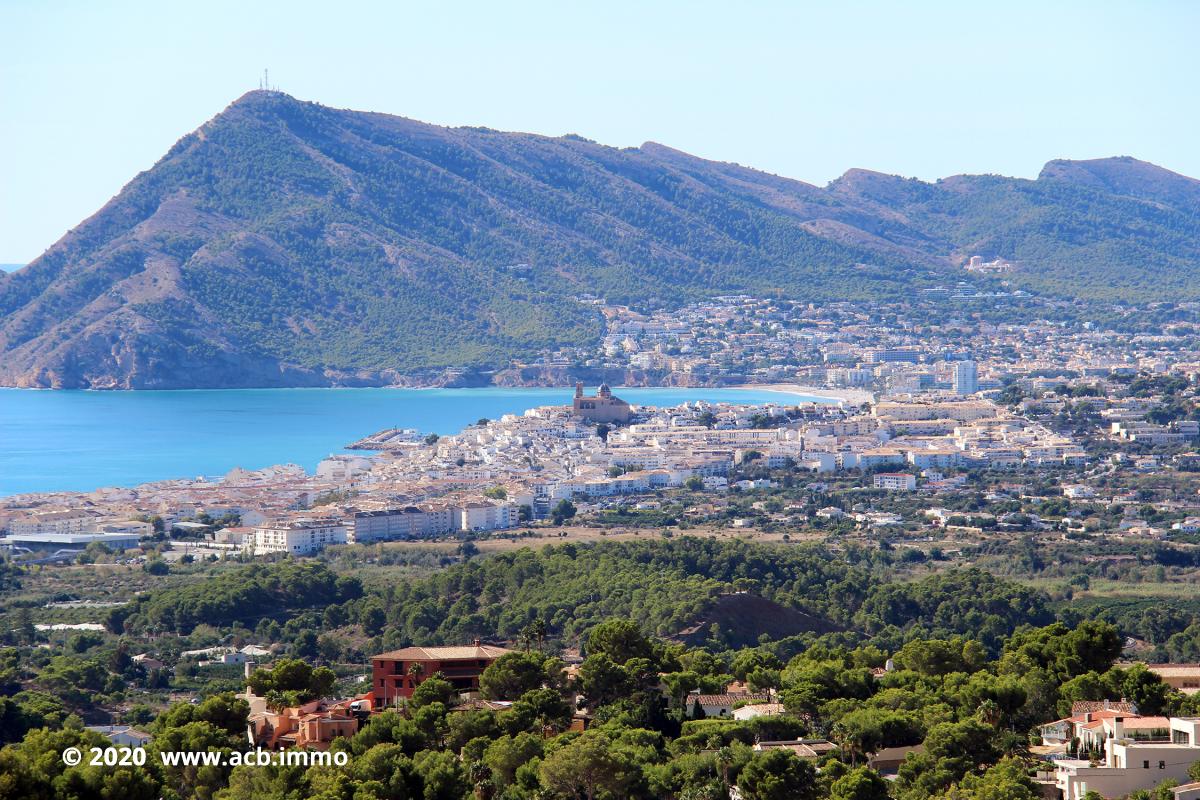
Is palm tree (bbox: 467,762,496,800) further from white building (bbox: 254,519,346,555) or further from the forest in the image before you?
white building (bbox: 254,519,346,555)

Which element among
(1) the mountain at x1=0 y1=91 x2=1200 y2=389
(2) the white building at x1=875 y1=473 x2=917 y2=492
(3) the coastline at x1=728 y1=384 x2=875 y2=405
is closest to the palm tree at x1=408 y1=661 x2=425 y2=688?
(2) the white building at x1=875 y1=473 x2=917 y2=492

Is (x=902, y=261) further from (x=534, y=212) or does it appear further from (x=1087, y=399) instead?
(x=1087, y=399)

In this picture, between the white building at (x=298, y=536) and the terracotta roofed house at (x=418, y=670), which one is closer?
the terracotta roofed house at (x=418, y=670)

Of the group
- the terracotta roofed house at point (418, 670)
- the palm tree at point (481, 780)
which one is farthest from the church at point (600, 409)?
the palm tree at point (481, 780)

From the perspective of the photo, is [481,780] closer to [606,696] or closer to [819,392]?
[606,696]

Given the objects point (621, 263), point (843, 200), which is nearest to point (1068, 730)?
point (621, 263)

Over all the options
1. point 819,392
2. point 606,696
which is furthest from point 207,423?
point 606,696

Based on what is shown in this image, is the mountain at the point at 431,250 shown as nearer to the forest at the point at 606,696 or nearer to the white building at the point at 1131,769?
the forest at the point at 606,696
